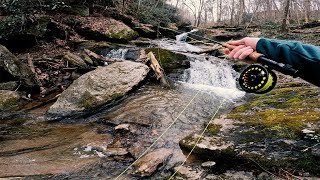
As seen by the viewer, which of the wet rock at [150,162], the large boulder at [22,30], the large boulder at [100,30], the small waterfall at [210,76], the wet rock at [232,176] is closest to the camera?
the wet rock at [232,176]

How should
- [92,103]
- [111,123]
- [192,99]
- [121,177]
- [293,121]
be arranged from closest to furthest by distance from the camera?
[121,177], [293,121], [111,123], [92,103], [192,99]

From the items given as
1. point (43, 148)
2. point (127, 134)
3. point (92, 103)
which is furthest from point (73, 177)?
point (92, 103)

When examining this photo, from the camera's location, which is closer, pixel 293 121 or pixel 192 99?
pixel 293 121

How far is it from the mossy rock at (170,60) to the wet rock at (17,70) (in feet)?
15.6

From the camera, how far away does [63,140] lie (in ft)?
21.7

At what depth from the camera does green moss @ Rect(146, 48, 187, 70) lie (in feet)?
40.2

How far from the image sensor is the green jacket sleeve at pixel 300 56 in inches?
80.0

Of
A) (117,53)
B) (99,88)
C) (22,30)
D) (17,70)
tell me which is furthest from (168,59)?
(22,30)

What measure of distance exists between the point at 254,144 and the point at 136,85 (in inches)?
215

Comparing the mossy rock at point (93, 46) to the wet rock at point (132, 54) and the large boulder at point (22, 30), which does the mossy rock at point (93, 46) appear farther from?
the large boulder at point (22, 30)

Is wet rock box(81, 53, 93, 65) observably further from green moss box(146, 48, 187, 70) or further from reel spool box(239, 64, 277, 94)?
reel spool box(239, 64, 277, 94)

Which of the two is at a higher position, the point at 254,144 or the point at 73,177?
the point at 254,144

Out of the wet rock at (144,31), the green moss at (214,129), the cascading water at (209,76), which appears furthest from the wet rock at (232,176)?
the wet rock at (144,31)

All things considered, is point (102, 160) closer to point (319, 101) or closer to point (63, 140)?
point (63, 140)
